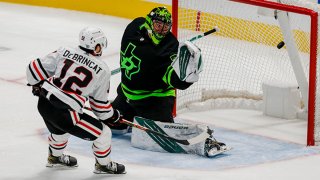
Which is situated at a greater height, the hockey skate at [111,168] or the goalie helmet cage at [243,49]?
the goalie helmet cage at [243,49]

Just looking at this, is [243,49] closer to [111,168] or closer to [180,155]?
[180,155]

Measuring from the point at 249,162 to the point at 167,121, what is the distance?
24.9 inches

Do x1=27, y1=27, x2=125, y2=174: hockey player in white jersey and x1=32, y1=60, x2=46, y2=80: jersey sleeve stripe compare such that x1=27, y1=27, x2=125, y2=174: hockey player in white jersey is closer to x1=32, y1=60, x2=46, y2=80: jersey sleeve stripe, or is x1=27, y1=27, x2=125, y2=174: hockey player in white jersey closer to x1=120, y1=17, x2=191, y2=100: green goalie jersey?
x1=32, y1=60, x2=46, y2=80: jersey sleeve stripe

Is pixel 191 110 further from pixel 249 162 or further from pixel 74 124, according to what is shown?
pixel 74 124

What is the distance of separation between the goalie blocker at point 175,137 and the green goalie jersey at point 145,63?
26 centimetres

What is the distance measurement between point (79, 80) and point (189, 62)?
28.2 inches

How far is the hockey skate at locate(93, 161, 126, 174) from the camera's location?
4.93 m

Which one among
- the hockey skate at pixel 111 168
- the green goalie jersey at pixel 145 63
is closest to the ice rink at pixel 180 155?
the hockey skate at pixel 111 168

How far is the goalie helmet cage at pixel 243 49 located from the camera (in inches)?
241

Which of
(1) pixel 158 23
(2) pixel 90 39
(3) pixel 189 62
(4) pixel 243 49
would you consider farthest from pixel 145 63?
(4) pixel 243 49

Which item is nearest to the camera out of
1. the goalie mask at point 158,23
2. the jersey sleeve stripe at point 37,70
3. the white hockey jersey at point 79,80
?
the white hockey jersey at point 79,80

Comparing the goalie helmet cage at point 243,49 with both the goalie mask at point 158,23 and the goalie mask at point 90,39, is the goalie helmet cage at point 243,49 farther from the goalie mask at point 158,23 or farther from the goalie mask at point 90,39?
the goalie mask at point 90,39

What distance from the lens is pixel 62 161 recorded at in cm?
503

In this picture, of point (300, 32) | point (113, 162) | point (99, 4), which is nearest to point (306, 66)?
point (300, 32)
